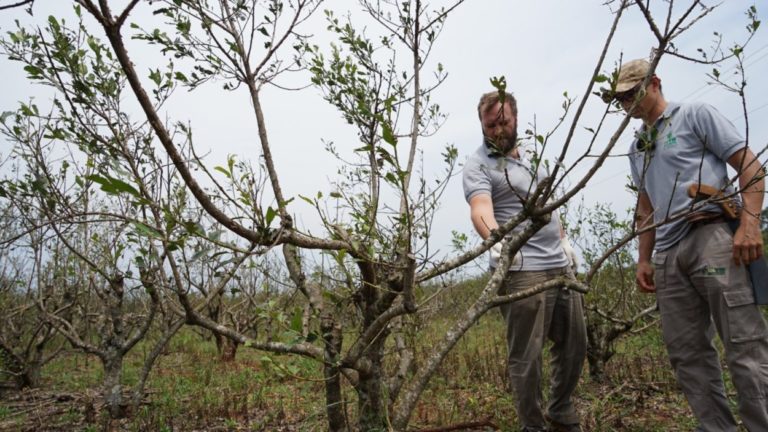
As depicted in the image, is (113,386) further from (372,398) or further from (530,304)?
(530,304)

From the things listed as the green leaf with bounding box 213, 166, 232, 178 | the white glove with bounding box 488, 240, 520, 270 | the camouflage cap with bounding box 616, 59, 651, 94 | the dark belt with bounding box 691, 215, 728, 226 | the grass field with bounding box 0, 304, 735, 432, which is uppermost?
the camouflage cap with bounding box 616, 59, 651, 94

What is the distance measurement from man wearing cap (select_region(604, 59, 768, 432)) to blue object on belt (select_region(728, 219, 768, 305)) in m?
0.03

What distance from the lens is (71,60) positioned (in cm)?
204

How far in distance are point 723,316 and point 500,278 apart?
1.20m

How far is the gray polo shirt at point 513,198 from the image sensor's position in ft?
8.80

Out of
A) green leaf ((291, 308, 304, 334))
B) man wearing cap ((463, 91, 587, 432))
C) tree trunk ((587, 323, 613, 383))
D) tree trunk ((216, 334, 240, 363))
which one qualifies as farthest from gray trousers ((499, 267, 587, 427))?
tree trunk ((216, 334, 240, 363))

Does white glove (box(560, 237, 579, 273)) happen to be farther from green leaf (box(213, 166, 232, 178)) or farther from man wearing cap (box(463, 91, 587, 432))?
green leaf (box(213, 166, 232, 178))

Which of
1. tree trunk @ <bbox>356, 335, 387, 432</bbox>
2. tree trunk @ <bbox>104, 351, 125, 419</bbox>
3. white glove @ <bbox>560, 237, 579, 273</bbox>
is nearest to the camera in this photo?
tree trunk @ <bbox>356, 335, 387, 432</bbox>

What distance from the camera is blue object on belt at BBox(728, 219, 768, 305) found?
2.15 meters

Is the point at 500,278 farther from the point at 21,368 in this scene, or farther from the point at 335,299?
the point at 21,368

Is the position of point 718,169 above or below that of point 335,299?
above

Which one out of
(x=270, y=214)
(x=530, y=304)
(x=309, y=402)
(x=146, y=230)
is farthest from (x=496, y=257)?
(x=309, y=402)

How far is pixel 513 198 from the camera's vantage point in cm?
285

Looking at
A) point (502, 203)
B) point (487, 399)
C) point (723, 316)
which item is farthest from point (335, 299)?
point (487, 399)
